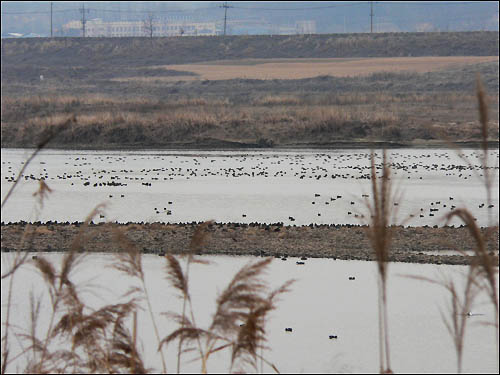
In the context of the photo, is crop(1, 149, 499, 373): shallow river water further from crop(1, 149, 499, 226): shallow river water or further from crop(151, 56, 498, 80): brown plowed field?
crop(151, 56, 498, 80): brown plowed field

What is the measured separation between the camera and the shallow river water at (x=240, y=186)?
16016 mm

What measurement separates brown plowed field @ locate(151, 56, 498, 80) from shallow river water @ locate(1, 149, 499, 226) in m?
39.7

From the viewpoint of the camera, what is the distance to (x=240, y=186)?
2047 cm

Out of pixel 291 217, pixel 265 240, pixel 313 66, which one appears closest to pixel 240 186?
pixel 291 217

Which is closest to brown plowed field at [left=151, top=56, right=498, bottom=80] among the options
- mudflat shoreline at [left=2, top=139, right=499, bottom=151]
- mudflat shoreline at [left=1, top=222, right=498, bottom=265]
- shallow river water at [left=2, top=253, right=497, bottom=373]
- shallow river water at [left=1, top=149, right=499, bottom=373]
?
mudflat shoreline at [left=2, top=139, right=499, bottom=151]

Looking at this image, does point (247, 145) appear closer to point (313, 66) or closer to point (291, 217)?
point (291, 217)

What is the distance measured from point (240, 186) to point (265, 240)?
7.13 metres

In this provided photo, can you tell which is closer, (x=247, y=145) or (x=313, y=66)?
(x=247, y=145)

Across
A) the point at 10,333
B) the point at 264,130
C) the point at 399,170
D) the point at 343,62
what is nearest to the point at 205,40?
the point at 343,62

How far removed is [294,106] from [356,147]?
1255cm

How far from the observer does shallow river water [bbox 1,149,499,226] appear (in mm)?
16016

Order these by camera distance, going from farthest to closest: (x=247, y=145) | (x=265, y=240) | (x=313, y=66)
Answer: (x=313, y=66)
(x=247, y=145)
(x=265, y=240)

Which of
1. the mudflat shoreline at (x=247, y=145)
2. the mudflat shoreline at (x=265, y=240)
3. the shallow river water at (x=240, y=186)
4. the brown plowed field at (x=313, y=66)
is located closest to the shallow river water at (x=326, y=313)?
the mudflat shoreline at (x=265, y=240)

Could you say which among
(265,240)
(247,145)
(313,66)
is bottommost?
(265,240)
